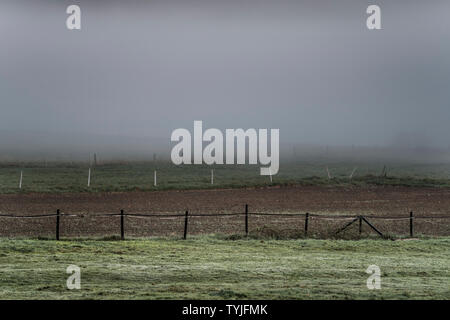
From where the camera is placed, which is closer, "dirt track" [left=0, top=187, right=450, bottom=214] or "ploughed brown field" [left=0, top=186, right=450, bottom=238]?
"ploughed brown field" [left=0, top=186, right=450, bottom=238]

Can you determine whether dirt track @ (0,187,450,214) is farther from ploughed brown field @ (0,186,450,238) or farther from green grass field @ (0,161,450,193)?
green grass field @ (0,161,450,193)

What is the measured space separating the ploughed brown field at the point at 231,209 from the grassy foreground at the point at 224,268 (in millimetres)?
2964

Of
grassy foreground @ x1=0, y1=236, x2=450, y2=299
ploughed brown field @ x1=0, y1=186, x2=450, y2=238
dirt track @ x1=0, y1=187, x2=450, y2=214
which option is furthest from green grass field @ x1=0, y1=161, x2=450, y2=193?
grassy foreground @ x1=0, y1=236, x2=450, y2=299

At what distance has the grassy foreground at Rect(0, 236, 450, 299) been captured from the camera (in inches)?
553

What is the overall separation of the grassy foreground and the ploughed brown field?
9.73 ft

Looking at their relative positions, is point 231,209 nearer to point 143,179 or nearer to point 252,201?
point 252,201

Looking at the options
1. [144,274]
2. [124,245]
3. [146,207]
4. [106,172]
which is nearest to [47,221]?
[146,207]

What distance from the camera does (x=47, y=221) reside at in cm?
2853

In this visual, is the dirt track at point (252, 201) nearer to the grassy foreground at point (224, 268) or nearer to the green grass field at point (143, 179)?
the green grass field at point (143, 179)

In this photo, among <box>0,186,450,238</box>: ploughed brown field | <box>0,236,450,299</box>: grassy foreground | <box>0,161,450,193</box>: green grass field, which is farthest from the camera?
<box>0,161,450,193</box>: green grass field

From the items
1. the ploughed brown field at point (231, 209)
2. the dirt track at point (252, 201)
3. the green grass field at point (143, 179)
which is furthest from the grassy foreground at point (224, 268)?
the green grass field at point (143, 179)

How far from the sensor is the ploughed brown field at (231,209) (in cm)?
2612

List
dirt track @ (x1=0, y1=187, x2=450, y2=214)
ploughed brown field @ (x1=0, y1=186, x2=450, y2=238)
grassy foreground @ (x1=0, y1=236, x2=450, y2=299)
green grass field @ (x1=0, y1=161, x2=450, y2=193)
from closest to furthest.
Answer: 1. grassy foreground @ (x1=0, y1=236, x2=450, y2=299)
2. ploughed brown field @ (x1=0, y1=186, x2=450, y2=238)
3. dirt track @ (x1=0, y1=187, x2=450, y2=214)
4. green grass field @ (x1=0, y1=161, x2=450, y2=193)
